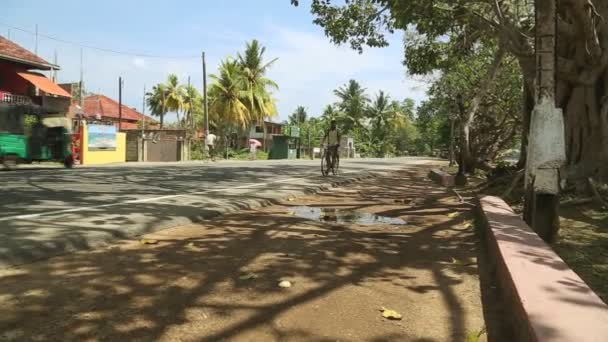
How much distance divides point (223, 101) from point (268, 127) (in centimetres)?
2887

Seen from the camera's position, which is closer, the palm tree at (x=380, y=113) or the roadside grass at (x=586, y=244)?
the roadside grass at (x=586, y=244)

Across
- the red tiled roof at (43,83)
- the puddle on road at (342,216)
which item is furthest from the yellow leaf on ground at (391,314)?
the red tiled roof at (43,83)

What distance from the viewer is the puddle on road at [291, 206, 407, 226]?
274 inches

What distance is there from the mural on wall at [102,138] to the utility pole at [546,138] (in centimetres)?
2305

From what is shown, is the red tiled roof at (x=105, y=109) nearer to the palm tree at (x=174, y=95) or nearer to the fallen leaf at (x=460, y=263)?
the palm tree at (x=174, y=95)

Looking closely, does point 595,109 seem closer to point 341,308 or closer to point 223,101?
point 341,308

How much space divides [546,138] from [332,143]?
34.4ft

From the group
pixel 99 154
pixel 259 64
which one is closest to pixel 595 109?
pixel 99 154

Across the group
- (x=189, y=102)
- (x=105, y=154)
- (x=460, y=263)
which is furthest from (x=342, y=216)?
(x=189, y=102)

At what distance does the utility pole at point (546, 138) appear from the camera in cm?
473

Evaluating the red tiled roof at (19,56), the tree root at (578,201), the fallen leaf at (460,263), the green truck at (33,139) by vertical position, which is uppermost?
the red tiled roof at (19,56)

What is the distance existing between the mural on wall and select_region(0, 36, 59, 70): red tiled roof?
3663mm

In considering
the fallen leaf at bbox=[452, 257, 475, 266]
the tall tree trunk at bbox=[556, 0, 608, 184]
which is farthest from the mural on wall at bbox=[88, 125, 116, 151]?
the fallen leaf at bbox=[452, 257, 475, 266]

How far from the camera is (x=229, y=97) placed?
4209 centimetres
